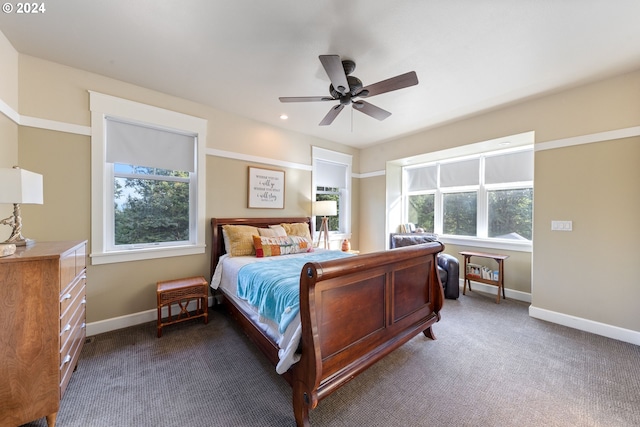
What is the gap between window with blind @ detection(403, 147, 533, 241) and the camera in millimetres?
3771

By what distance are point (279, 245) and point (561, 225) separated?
11.3ft

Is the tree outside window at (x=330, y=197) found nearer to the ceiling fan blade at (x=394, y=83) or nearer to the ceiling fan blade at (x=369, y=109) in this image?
the ceiling fan blade at (x=369, y=109)

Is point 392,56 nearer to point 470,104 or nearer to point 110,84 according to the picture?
point 470,104

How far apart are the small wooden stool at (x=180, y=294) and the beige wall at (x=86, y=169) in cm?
33

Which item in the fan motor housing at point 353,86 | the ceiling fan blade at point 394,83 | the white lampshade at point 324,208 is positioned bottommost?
the white lampshade at point 324,208

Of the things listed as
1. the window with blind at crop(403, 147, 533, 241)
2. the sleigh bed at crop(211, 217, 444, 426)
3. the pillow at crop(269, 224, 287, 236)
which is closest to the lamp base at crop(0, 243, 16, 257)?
the sleigh bed at crop(211, 217, 444, 426)

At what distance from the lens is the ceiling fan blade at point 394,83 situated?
1.89 m

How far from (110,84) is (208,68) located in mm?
1182

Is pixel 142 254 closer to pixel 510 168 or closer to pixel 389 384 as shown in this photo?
pixel 389 384

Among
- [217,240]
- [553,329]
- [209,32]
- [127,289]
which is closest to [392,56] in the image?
[209,32]

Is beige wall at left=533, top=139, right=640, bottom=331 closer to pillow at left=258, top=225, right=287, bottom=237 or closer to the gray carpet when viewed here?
the gray carpet

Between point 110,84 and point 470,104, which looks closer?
point 110,84

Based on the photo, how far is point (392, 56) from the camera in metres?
2.21

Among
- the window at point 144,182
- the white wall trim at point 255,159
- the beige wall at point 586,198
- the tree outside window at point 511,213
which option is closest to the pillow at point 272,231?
the window at point 144,182
